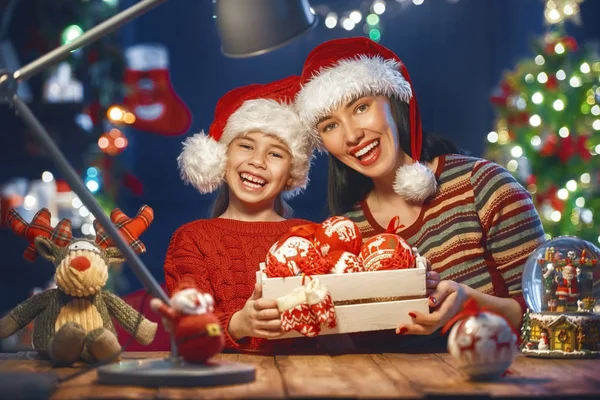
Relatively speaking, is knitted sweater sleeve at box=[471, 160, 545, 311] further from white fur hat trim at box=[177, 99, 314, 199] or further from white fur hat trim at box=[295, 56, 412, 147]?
white fur hat trim at box=[177, 99, 314, 199]

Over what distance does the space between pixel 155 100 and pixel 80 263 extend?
4754mm

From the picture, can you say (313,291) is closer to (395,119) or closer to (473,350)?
(473,350)

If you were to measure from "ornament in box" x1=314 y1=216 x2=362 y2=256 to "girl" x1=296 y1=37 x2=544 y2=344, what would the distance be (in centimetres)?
35

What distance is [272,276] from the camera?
2.03 m

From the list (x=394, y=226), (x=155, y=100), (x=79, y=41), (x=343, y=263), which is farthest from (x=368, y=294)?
(x=155, y=100)

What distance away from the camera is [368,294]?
201 cm

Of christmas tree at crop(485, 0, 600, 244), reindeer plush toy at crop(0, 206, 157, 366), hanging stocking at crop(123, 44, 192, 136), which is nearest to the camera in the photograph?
reindeer plush toy at crop(0, 206, 157, 366)

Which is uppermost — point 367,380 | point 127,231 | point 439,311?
point 127,231

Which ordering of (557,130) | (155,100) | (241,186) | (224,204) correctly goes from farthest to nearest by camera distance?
(155,100) < (557,130) < (224,204) < (241,186)

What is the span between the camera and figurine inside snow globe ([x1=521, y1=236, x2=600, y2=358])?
2.02 meters

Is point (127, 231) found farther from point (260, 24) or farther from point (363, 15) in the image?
point (363, 15)

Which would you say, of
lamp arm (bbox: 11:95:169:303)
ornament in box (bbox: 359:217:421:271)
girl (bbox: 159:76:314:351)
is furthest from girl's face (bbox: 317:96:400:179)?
lamp arm (bbox: 11:95:169:303)

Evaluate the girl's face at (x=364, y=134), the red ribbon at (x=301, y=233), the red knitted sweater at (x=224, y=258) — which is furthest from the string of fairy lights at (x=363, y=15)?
the red ribbon at (x=301, y=233)

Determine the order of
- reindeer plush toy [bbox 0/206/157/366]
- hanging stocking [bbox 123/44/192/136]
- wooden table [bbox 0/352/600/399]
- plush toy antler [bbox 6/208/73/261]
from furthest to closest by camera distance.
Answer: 1. hanging stocking [bbox 123/44/192/136]
2. plush toy antler [bbox 6/208/73/261]
3. reindeer plush toy [bbox 0/206/157/366]
4. wooden table [bbox 0/352/600/399]
